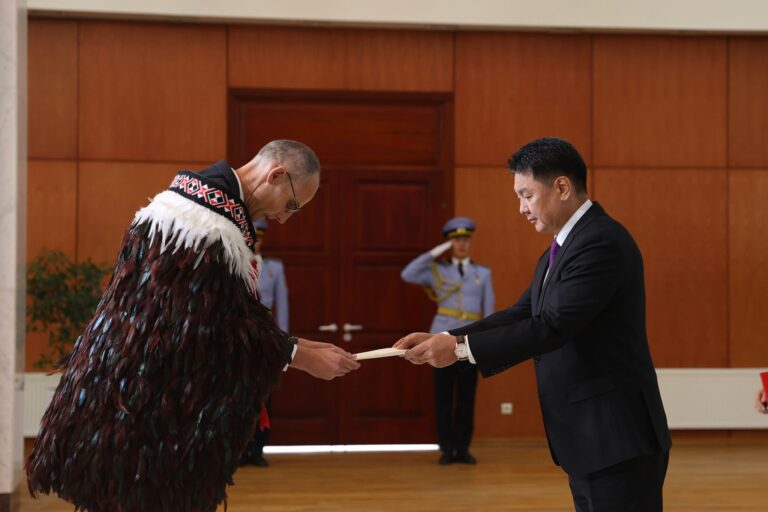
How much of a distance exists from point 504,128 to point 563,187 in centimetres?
459

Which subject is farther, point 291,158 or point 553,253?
point 553,253

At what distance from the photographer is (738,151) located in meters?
7.07

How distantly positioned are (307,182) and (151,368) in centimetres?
67

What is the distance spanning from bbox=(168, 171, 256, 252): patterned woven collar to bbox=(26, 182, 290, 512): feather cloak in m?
0.06

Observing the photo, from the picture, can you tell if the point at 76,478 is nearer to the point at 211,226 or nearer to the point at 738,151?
the point at 211,226

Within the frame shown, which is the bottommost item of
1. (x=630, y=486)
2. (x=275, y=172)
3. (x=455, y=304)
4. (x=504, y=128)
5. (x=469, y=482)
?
(x=469, y=482)

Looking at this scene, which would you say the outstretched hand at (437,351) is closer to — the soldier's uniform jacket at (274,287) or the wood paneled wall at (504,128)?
the soldier's uniform jacket at (274,287)

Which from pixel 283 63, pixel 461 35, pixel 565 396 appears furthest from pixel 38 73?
pixel 565 396

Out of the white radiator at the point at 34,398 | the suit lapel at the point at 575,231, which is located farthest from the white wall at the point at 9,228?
the suit lapel at the point at 575,231

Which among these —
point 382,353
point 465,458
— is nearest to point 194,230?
point 382,353

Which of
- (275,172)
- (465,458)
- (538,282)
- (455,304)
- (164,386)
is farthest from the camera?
(455,304)

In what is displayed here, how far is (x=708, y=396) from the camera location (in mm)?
6895

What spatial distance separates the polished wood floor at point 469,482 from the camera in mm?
5062

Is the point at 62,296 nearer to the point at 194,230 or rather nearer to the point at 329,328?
the point at 329,328
